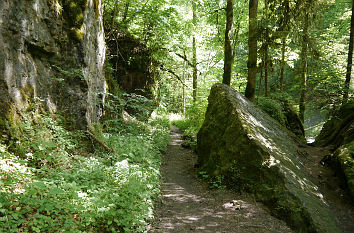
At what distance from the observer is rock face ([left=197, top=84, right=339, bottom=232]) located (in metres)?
4.97

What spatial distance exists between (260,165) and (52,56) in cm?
666

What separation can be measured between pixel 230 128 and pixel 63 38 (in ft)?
19.5

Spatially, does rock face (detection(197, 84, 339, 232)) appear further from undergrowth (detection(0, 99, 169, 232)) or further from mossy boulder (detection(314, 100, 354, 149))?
undergrowth (detection(0, 99, 169, 232))

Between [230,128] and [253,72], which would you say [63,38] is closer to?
[230,128]

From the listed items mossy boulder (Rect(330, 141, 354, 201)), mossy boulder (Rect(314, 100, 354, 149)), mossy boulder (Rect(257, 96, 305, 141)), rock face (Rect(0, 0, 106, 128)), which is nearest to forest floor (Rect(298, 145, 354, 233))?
mossy boulder (Rect(330, 141, 354, 201))

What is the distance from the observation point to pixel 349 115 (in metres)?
8.86

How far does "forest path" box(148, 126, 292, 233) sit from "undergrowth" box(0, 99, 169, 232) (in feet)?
1.70

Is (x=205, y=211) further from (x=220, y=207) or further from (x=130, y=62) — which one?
(x=130, y=62)

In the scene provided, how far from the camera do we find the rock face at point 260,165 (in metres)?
4.97

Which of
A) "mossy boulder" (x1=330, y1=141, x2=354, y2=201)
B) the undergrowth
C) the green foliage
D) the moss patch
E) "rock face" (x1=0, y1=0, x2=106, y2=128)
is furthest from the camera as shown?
the green foliage

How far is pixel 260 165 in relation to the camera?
5.89 metres

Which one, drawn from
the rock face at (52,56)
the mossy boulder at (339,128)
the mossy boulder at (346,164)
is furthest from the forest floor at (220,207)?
the rock face at (52,56)

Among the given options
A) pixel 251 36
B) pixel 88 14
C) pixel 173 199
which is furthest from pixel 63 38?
pixel 251 36

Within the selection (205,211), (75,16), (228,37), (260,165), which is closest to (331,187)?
(260,165)
